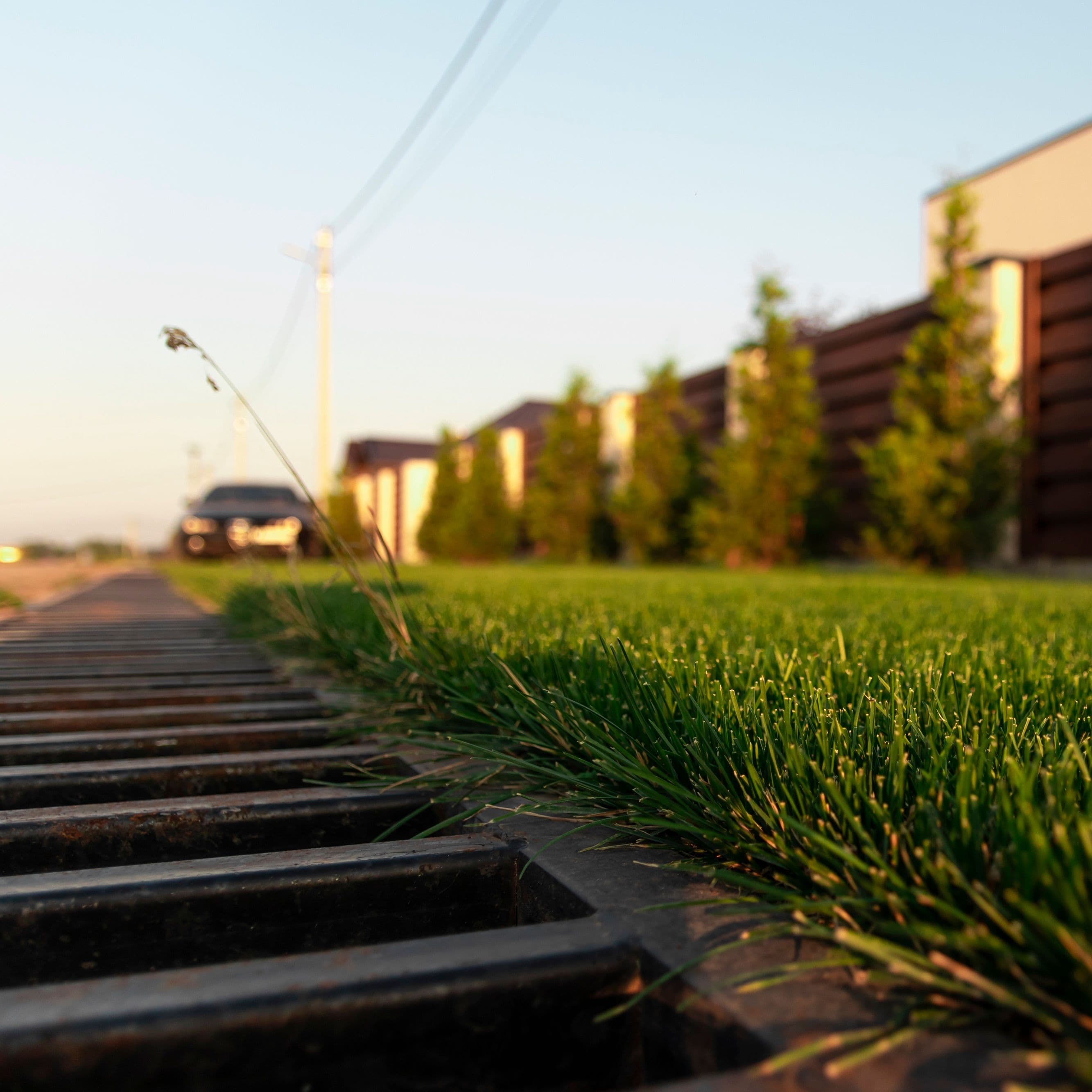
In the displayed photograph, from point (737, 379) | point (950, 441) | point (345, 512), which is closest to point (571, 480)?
point (737, 379)

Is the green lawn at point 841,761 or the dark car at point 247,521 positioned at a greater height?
the dark car at point 247,521

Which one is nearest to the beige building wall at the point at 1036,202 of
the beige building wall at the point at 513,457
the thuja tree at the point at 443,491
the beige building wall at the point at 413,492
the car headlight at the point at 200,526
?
the beige building wall at the point at 513,457

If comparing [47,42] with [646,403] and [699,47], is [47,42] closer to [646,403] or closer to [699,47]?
[699,47]

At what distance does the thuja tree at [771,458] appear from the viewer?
10773 mm

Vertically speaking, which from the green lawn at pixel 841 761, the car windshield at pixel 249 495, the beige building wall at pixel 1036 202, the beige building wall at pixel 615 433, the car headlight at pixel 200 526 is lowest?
the green lawn at pixel 841 761

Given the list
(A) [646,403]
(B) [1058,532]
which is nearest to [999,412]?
(B) [1058,532]

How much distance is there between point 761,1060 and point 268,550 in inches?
505

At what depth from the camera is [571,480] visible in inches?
619

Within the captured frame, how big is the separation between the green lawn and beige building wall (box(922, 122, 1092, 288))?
1634 centimetres

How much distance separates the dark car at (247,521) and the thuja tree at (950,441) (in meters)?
6.97

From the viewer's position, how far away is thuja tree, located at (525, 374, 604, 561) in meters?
15.4

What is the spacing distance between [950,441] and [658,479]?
16.7 ft

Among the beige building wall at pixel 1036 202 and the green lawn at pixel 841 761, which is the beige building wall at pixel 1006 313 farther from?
the beige building wall at pixel 1036 202

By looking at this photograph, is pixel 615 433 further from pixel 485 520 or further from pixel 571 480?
pixel 485 520
